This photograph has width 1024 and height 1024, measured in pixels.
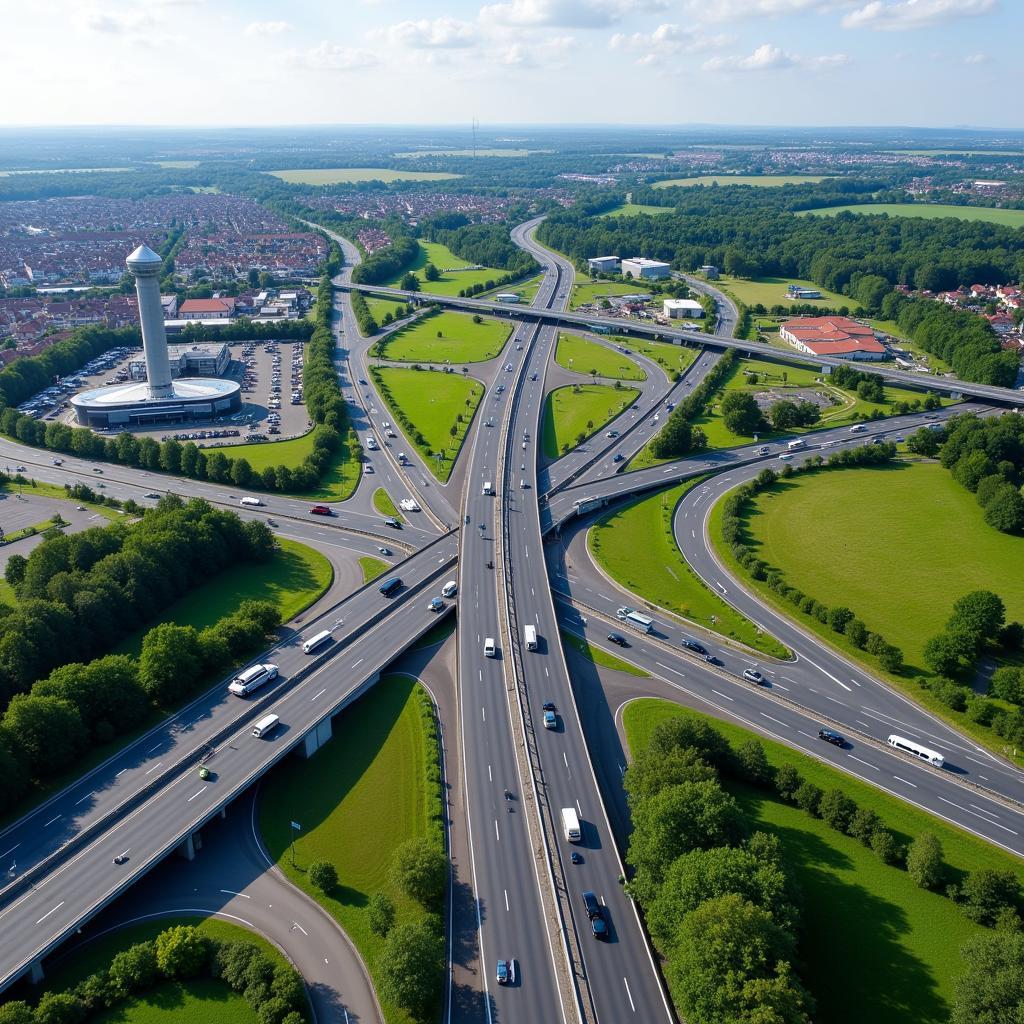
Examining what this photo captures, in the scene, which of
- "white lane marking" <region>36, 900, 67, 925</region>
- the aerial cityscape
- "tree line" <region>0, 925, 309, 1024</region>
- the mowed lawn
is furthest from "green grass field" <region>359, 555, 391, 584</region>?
the mowed lawn

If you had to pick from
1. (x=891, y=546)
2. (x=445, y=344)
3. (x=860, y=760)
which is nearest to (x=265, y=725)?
(x=860, y=760)

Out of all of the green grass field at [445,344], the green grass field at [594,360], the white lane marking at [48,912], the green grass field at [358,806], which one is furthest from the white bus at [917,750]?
the green grass field at [445,344]

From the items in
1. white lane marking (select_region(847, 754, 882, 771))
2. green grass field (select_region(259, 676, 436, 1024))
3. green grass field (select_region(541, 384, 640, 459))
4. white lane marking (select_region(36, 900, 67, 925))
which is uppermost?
green grass field (select_region(541, 384, 640, 459))

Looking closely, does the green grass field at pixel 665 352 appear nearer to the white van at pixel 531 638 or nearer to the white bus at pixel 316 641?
the white van at pixel 531 638

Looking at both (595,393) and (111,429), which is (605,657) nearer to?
(595,393)

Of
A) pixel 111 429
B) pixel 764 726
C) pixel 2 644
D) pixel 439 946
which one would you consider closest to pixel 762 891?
pixel 439 946

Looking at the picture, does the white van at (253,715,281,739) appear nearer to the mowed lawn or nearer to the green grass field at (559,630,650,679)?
the green grass field at (559,630,650,679)
